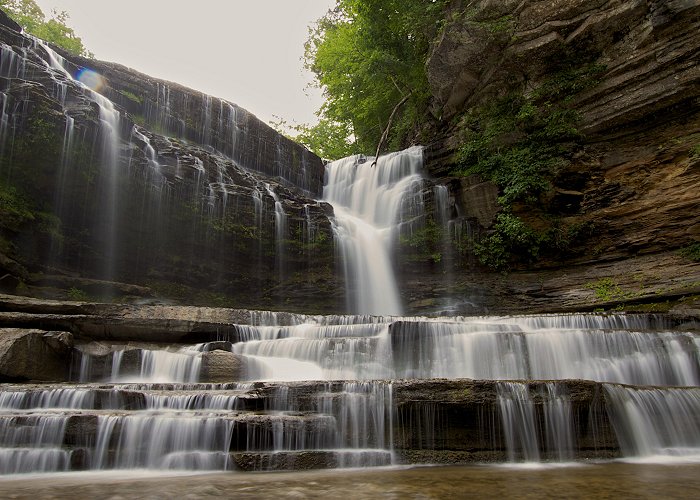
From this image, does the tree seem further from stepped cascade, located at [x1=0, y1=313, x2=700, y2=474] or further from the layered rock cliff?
stepped cascade, located at [x1=0, y1=313, x2=700, y2=474]

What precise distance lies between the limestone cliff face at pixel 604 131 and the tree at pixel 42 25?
25.1 meters

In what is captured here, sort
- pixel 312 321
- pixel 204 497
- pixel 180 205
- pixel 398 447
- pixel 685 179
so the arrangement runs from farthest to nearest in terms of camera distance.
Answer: pixel 180 205 < pixel 685 179 < pixel 312 321 < pixel 398 447 < pixel 204 497

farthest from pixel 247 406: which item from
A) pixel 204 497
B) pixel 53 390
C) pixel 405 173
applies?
pixel 405 173

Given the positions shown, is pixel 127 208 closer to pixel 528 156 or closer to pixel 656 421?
pixel 528 156

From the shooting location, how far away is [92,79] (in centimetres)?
1741

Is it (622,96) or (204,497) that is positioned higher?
(622,96)

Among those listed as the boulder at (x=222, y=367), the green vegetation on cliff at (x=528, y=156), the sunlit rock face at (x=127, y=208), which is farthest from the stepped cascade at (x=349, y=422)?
the sunlit rock face at (x=127, y=208)

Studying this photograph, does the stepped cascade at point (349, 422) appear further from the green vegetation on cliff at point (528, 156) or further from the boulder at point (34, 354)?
the green vegetation on cliff at point (528, 156)

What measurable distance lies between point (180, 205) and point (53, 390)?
970 centimetres

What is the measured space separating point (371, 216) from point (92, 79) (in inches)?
490

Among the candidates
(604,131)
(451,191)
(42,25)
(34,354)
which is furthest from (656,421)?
(42,25)

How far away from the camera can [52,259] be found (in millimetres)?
12867

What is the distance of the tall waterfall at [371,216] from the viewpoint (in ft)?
50.8

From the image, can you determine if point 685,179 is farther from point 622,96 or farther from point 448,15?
point 448,15
